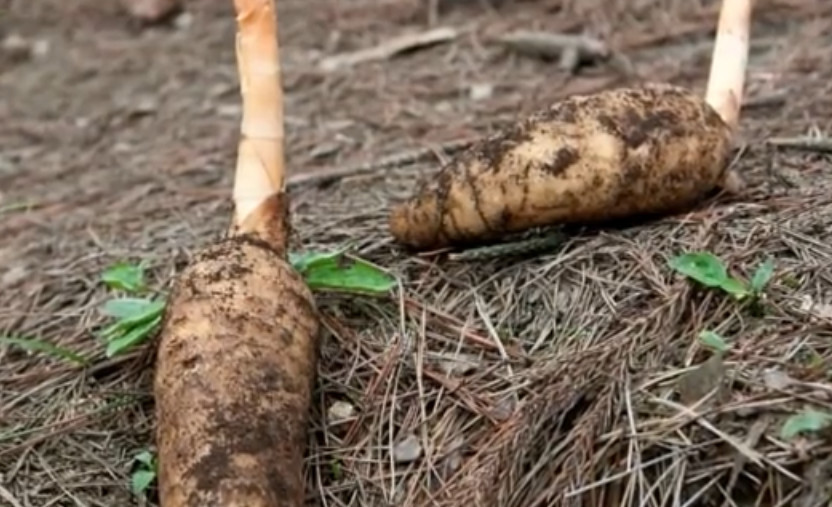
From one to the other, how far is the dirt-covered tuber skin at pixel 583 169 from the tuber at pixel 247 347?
0.30 meters

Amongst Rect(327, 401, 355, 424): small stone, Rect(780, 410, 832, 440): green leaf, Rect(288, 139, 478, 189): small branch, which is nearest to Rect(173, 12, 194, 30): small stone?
Rect(288, 139, 478, 189): small branch

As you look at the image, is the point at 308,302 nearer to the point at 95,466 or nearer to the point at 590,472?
the point at 95,466

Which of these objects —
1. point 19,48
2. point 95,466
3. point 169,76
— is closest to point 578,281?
point 95,466

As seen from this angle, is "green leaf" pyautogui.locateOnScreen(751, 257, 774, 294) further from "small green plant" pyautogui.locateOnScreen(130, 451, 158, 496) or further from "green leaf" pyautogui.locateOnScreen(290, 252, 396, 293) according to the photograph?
"small green plant" pyautogui.locateOnScreen(130, 451, 158, 496)

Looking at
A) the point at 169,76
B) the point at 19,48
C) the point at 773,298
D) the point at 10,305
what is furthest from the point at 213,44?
the point at 773,298

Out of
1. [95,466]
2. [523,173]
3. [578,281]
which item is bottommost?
[95,466]

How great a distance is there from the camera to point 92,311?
2500 millimetres

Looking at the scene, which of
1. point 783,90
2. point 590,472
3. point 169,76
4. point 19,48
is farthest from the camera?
point 19,48

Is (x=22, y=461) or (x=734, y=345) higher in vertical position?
(x=734, y=345)

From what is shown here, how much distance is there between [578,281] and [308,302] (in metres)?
0.45

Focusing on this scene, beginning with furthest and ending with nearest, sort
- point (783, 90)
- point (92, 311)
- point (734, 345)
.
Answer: point (783, 90)
point (92, 311)
point (734, 345)

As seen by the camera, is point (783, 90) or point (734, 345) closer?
point (734, 345)

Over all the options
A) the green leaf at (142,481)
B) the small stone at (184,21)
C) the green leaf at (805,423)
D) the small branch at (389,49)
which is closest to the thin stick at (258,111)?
the green leaf at (142,481)

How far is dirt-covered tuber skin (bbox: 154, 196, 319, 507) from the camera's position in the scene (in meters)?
1.80
